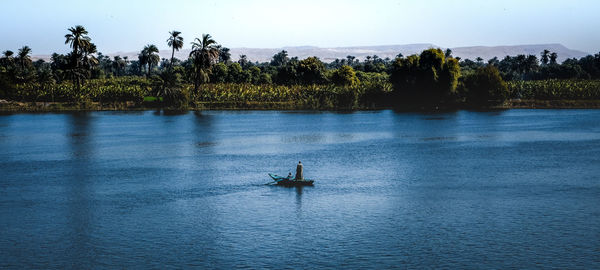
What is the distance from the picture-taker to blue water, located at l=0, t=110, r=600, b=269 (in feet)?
142

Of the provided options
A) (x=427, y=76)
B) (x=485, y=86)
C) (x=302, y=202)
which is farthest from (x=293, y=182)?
(x=485, y=86)

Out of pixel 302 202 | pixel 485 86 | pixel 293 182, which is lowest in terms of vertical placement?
pixel 302 202

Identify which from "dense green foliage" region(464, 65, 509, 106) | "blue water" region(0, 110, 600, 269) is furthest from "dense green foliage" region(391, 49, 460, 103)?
"blue water" region(0, 110, 600, 269)

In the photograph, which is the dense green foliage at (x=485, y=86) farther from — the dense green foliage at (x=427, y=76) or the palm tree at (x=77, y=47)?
the palm tree at (x=77, y=47)

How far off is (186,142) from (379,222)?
67.4 m

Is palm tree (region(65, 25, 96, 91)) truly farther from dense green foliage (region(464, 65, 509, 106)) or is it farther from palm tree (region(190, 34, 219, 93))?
dense green foliage (region(464, 65, 509, 106))

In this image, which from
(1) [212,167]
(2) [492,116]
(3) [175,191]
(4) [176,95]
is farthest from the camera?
(4) [176,95]

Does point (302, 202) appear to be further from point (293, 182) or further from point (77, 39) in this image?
point (77, 39)

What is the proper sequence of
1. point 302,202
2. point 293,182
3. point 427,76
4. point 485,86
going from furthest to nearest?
1. point 485,86
2. point 427,76
3. point 293,182
4. point 302,202

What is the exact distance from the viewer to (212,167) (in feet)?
268

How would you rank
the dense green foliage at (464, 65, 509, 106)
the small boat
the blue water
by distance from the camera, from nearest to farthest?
the blue water, the small boat, the dense green foliage at (464, 65, 509, 106)

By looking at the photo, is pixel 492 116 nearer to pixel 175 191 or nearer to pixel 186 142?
pixel 186 142

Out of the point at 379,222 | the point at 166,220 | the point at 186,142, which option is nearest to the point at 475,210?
the point at 379,222

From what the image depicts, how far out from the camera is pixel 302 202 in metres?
59.3
